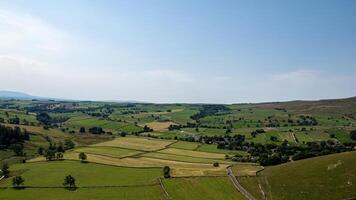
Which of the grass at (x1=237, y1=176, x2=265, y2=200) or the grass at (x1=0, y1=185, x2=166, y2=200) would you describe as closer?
the grass at (x1=237, y1=176, x2=265, y2=200)

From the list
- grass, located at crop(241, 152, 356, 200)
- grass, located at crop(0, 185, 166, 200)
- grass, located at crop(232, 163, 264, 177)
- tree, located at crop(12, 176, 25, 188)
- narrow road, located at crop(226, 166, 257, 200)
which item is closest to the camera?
grass, located at crop(241, 152, 356, 200)

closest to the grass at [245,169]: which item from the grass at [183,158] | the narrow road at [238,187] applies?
the narrow road at [238,187]

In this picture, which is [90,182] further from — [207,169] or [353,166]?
[353,166]

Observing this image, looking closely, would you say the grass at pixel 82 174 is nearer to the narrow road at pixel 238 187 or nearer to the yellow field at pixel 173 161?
the yellow field at pixel 173 161

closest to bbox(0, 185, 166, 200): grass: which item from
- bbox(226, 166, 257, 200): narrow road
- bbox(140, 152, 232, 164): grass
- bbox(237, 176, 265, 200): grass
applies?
bbox(226, 166, 257, 200): narrow road

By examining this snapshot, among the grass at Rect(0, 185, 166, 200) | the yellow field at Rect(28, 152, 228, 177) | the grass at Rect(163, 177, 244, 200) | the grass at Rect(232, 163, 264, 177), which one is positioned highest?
the grass at Rect(232, 163, 264, 177)

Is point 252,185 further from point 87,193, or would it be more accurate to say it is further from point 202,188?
point 87,193

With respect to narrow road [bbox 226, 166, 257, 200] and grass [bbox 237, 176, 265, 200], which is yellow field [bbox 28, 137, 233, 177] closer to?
narrow road [bbox 226, 166, 257, 200]

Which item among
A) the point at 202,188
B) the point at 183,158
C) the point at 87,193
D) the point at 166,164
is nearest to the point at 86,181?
the point at 87,193
